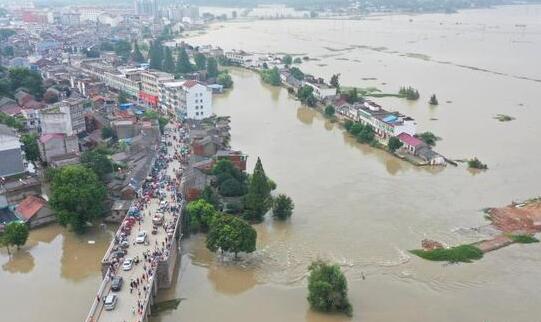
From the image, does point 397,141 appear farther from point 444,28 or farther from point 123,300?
point 444,28

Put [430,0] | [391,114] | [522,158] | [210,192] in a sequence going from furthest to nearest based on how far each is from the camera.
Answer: [430,0] → [391,114] → [522,158] → [210,192]

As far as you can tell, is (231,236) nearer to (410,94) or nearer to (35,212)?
(35,212)

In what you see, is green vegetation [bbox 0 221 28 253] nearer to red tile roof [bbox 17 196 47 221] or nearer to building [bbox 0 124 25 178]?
red tile roof [bbox 17 196 47 221]

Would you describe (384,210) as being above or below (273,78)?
below

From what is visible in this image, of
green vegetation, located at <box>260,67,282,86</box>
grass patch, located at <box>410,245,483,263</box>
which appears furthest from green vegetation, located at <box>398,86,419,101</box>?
grass patch, located at <box>410,245,483,263</box>

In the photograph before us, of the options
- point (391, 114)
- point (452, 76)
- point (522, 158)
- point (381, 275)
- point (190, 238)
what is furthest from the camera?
point (452, 76)

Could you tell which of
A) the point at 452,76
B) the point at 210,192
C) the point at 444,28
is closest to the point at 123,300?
the point at 210,192

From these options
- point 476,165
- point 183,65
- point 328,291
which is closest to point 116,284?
point 328,291
